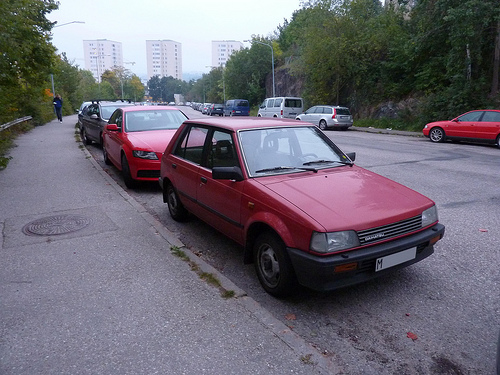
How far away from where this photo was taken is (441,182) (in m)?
8.88

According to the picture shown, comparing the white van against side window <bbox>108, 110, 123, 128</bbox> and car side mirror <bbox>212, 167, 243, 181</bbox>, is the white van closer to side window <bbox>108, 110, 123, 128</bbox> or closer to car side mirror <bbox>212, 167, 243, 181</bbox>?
side window <bbox>108, 110, 123, 128</bbox>

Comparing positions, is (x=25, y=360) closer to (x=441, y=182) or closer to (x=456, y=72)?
(x=441, y=182)

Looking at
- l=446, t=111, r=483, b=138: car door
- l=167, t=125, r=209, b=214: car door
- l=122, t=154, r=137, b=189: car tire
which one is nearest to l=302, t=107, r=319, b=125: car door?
l=446, t=111, r=483, b=138: car door

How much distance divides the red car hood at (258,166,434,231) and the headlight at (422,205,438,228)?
0.05m

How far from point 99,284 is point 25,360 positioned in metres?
1.25

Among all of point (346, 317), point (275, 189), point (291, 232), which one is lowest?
point (346, 317)

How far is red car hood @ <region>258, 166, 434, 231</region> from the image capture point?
3510 mm

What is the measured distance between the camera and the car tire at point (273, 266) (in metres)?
3.66

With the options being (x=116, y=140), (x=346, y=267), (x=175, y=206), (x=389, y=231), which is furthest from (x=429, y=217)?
(x=116, y=140)

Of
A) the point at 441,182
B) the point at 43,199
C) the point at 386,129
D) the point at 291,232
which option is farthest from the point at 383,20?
the point at 291,232

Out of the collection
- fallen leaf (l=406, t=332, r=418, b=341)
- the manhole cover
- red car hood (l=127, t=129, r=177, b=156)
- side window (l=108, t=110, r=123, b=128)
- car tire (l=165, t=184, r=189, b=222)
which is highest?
side window (l=108, t=110, r=123, b=128)

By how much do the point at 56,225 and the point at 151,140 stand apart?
115 inches

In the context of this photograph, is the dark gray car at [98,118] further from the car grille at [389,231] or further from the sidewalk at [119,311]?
the car grille at [389,231]

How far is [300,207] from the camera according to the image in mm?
3609
